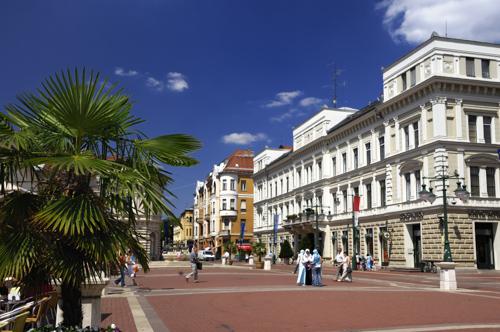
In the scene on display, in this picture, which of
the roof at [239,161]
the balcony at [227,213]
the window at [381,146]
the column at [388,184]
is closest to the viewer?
→ the column at [388,184]

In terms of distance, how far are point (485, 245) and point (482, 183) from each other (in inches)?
170

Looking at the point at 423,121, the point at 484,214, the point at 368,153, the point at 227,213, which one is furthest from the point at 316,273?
the point at 227,213

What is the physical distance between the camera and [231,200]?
94188 mm

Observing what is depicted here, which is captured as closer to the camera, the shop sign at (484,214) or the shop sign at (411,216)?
the shop sign at (484,214)

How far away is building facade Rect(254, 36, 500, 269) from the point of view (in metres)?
37.4

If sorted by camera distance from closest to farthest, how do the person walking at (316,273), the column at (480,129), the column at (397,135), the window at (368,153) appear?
the person walking at (316,273), the column at (480,129), the column at (397,135), the window at (368,153)

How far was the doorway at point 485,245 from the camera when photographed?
37375mm

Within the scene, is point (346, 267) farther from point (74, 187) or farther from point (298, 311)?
point (74, 187)

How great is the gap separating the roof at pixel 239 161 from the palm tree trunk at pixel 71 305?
88.3 metres

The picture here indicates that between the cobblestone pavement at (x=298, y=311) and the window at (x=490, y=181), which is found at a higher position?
the window at (x=490, y=181)

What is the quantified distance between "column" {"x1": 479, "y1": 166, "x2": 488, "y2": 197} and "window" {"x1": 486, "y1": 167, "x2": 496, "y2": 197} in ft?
1.15

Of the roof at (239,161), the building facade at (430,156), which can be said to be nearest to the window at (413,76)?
the building facade at (430,156)

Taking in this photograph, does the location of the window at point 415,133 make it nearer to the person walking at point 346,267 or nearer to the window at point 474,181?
the window at point 474,181

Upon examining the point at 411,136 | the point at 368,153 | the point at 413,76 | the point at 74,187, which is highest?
the point at 413,76
